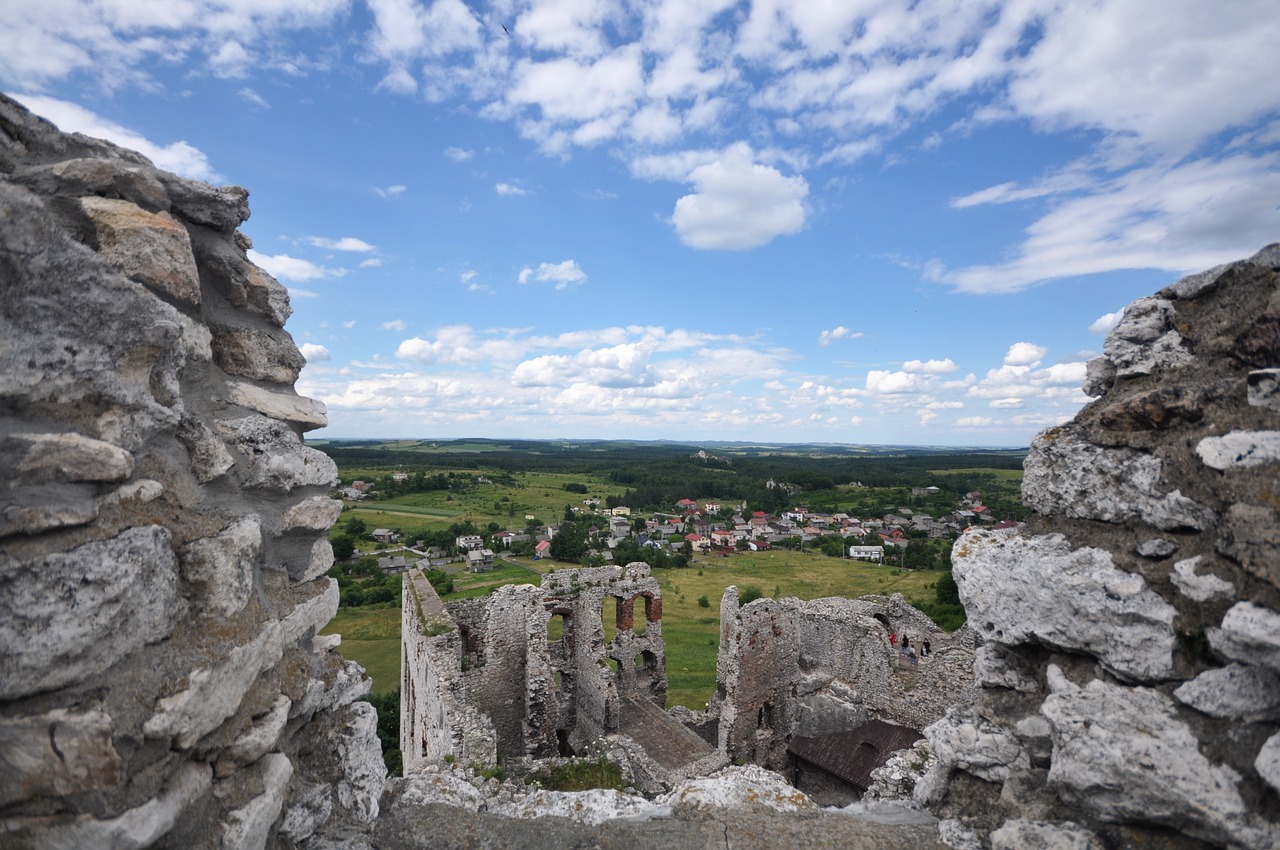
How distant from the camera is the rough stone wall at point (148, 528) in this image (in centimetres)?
192

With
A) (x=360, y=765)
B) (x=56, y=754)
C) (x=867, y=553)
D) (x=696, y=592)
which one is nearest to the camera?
(x=56, y=754)

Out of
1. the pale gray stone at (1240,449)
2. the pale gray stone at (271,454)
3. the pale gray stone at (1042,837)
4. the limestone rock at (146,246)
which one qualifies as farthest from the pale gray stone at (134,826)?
the pale gray stone at (1240,449)

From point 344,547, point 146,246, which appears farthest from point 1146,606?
point 344,547

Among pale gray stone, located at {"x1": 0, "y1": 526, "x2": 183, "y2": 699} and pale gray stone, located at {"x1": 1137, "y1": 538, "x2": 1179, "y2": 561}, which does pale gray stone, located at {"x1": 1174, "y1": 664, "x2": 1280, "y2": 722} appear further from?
pale gray stone, located at {"x1": 0, "y1": 526, "x2": 183, "y2": 699}

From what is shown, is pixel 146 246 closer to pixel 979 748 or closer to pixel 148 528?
pixel 148 528

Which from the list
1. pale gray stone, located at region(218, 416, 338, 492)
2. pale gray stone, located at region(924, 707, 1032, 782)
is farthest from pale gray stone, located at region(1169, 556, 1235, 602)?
pale gray stone, located at region(218, 416, 338, 492)

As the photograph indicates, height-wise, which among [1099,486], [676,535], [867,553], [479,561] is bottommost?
[676,535]

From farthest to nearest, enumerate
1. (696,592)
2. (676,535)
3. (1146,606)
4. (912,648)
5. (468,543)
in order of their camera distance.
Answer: (676,535), (468,543), (696,592), (912,648), (1146,606)

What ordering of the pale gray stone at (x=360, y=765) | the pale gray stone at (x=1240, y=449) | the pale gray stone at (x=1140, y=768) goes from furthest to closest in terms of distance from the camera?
Result: the pale gray stone at (x=360, y=765) < the pale gray stone at (x=1240, y=449) < the pale gray stone at (x=1140, y=768)

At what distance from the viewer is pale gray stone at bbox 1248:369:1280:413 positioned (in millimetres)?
2475

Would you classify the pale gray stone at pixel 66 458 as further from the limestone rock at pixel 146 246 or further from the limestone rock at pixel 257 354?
the limestone rock at pixel 257 354

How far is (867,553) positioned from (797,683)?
2077 inches

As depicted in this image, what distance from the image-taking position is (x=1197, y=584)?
2.49m

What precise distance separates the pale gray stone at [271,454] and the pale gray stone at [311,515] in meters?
0.11
